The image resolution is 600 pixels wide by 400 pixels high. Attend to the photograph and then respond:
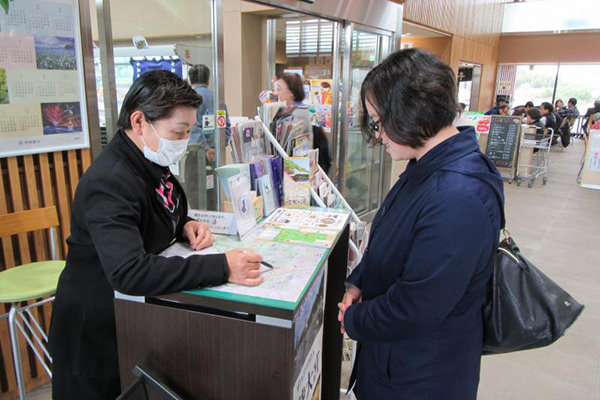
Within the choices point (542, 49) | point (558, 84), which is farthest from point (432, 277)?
point (558, 84)

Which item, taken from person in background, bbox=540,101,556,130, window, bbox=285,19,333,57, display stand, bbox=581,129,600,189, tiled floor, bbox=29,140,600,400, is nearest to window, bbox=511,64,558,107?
person in background, bbox=540,101,556,130

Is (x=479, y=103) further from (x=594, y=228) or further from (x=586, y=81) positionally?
(x=594, y=228)

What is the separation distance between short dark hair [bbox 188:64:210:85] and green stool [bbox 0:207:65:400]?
148 cm

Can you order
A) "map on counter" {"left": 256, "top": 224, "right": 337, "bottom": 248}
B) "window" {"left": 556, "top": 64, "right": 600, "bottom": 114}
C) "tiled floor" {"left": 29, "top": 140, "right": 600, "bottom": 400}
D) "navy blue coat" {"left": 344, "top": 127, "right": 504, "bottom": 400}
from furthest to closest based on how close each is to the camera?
"window" {"left": 556, "top": 64, "right": 600, "bottom": 114}
"tiled floor" {"left": 29, "top": 140, "right": 600, "bottom": 400}
"map on counter" {"left": 256, "top": 224, "right": 337, "bottom": 248}
"navy blue coat" {"left": 344, "top": 127, "right": 504, "bottom": 400}

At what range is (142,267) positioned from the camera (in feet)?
3.86

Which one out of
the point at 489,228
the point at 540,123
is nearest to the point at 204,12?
the point at 489,228

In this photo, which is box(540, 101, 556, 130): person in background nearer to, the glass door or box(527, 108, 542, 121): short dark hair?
box(527, 108, 542, 121): short dark hair

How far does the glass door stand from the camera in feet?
16.4

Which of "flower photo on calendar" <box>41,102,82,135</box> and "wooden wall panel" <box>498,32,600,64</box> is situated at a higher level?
"wooden wall panel" <box>498,32,600,64</box>

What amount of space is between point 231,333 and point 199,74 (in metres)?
2.51

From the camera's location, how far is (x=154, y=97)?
131 cm

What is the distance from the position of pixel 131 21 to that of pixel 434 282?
2.80 meters

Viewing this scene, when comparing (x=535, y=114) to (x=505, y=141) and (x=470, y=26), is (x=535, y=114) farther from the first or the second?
(x=470, y=26)

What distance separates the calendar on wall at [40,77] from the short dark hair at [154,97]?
4.07ft
